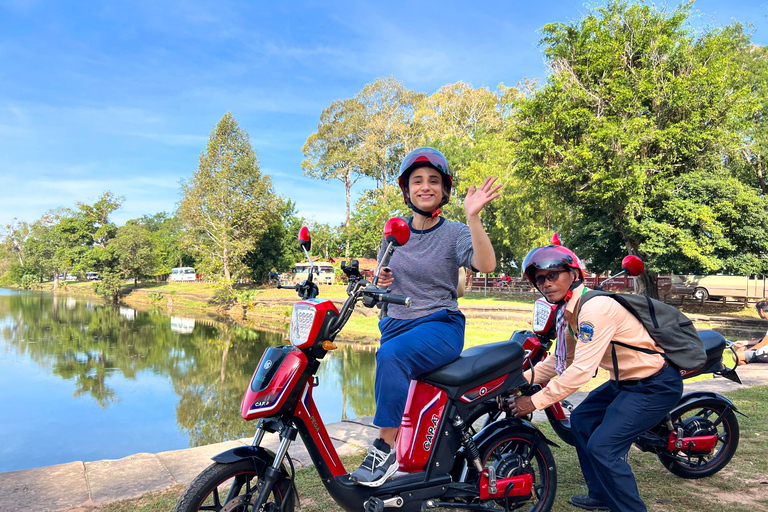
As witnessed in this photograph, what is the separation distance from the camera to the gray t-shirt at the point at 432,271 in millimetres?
2572

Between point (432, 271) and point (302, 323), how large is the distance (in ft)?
2.56

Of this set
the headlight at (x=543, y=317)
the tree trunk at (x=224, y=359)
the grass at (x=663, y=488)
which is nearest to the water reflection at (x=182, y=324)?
the tree trunk at (x=224, y=359)

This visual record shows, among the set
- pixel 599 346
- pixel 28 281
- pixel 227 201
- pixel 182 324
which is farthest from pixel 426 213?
pixel 28 281

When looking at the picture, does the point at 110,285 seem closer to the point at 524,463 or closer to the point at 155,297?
the point at 155,297

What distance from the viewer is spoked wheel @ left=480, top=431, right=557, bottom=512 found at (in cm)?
272

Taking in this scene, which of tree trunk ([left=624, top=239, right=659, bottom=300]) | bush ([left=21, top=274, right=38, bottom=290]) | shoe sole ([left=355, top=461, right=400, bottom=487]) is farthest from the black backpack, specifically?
bush ([left=21, top=274, right=38, bottom=290])

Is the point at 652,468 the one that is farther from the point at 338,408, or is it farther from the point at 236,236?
the point at 236,236

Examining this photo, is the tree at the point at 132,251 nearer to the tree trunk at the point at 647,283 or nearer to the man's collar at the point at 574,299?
the tree trunk at the point at 647,283

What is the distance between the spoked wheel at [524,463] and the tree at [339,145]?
117ft

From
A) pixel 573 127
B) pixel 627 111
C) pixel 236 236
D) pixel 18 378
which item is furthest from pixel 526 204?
pixel 18 378

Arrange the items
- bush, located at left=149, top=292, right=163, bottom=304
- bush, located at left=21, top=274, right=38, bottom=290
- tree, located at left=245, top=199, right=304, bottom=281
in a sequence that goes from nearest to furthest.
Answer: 1. bush, located at left=149, top=292, right=163, bottom=304
2. tree, located at left=245, top=199, right=304, bottom=281
3. bush, located at left=21, top=274, right=38, bottom=290

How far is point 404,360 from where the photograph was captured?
7.79 feet

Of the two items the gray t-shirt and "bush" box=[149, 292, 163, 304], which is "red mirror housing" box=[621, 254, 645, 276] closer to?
the gray t-shirt

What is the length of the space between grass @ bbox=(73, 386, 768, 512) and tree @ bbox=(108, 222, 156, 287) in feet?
125
